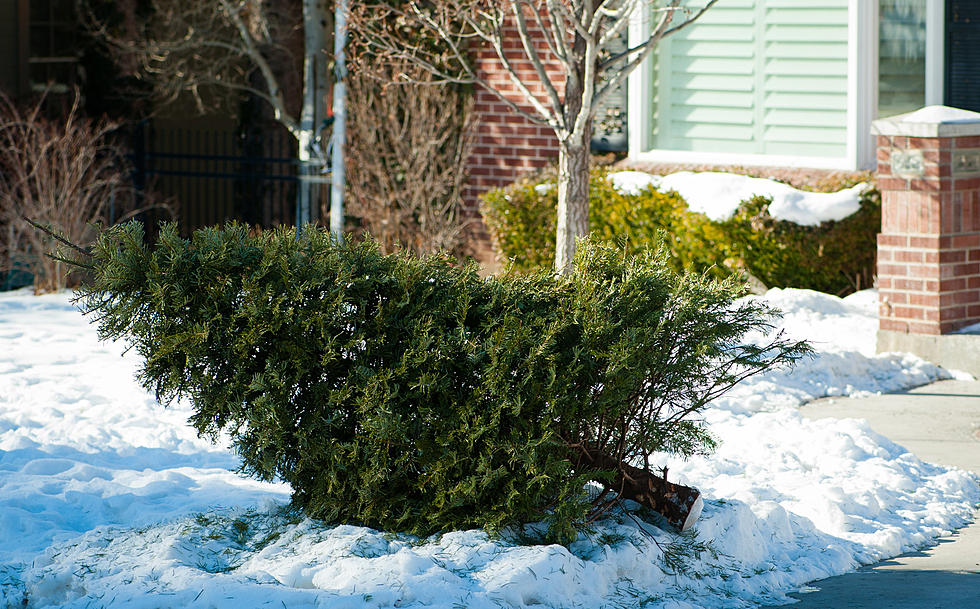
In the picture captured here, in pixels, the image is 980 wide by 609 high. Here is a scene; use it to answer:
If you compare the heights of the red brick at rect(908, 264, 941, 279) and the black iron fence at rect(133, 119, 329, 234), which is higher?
the black iron fence at rect(133, 119, 329, 234)

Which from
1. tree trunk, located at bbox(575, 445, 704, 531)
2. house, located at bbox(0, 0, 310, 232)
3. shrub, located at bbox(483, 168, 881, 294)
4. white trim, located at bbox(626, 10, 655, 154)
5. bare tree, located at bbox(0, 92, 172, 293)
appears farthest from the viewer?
house, located at bbox(0, 0, 310, 232)

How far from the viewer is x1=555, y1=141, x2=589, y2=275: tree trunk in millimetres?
8195

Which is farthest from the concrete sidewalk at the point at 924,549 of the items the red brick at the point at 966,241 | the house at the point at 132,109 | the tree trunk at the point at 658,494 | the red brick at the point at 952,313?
the house at the point at 132,109

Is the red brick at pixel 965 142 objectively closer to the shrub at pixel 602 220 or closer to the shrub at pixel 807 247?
the shrub at pixel 807 247

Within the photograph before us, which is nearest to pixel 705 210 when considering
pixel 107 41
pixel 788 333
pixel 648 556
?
pixel 788 333

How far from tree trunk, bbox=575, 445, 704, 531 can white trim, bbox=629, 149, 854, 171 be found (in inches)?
266

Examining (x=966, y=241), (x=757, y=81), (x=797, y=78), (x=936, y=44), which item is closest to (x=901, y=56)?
(x=936, y=44)

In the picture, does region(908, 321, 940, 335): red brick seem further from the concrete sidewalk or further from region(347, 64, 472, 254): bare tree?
region(347, 64, 472, 254): bare tree

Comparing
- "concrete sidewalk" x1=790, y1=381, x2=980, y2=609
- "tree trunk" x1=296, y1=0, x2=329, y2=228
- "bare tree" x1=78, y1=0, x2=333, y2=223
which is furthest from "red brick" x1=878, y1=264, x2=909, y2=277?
"tree trunk" x1=296, y1=0, x2=329, y2=228

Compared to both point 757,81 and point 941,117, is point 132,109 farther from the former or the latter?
point 941,117

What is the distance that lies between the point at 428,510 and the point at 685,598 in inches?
37.7

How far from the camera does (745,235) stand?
34.2ft

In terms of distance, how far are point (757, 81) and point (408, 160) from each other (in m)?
3.45

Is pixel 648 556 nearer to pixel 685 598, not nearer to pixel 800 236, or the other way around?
pixel 685 598
